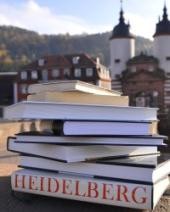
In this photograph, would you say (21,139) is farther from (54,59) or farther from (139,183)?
(54,59)

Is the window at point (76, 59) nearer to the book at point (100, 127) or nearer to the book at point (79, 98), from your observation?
the book at point (79, 98)

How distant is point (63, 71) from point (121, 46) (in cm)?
1018

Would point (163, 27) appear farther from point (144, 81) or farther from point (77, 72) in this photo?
point (77, 72)

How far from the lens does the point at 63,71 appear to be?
56.2 meters

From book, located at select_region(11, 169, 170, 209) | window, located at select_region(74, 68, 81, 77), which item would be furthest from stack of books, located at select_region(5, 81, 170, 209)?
window, located at select_region(74, 68, 81, 77)

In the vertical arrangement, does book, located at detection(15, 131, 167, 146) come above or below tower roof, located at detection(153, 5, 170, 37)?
below

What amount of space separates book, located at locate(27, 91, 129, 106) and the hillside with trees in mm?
90299

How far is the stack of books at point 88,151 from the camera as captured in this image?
12.9 feet

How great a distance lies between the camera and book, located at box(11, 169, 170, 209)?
152 inches

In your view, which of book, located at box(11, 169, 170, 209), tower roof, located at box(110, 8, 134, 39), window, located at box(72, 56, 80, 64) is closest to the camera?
book, located at box(11, 169, 170, 209)

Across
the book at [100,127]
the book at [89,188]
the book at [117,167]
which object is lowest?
the book at [89,188]

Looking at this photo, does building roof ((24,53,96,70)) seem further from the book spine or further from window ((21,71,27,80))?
the book spine

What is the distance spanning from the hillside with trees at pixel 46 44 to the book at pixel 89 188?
9053 cm

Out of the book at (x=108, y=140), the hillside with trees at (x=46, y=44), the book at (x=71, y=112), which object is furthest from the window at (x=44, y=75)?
the book at (x=108, y=140)
